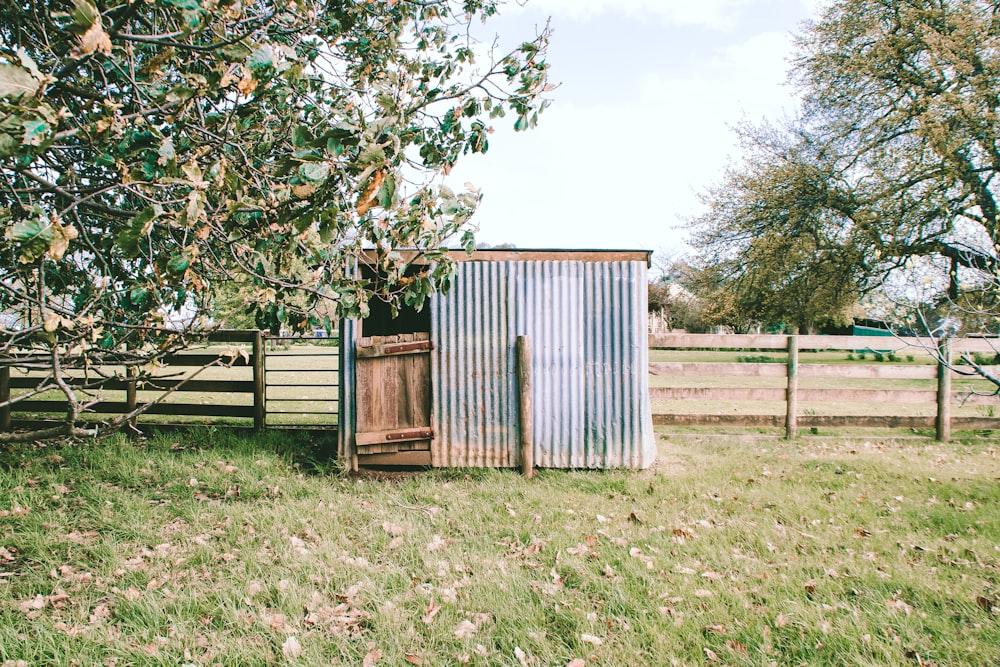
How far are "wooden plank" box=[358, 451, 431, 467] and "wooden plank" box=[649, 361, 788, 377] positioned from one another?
3.33m

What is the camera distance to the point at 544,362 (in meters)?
6.31

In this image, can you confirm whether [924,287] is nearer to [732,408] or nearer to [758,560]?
[758,560]

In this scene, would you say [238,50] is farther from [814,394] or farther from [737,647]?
[814,394]

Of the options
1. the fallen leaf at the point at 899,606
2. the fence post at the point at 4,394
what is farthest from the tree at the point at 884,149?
the fence post at the point at 4,394

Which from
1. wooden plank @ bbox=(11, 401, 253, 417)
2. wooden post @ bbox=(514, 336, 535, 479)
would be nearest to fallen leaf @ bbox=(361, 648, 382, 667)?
wooden post @ bbox=(514, 336, 535, 479)

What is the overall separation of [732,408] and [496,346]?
7.22 m

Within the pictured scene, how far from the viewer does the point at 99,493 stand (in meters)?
5.25

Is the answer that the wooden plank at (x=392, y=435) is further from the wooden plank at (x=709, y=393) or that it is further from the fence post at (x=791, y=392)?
the fence post at (x=791, y=392)

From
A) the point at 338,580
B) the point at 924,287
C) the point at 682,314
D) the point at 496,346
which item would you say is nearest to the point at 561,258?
the point at 496,346

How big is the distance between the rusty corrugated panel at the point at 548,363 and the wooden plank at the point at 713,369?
64.3 inches

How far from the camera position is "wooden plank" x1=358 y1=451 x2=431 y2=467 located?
6.25m

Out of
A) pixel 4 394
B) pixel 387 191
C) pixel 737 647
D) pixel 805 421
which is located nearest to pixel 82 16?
pixel 387 191

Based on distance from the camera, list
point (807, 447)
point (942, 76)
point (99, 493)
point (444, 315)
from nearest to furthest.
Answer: point (99, 493)
point (444, 315)
point (807, 447)
point (942, 76)

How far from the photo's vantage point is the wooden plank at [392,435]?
6176 mm
